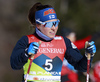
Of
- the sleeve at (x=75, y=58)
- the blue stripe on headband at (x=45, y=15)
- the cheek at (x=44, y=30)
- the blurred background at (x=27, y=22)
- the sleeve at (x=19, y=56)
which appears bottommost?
the blurred background at (x=27, y=22)

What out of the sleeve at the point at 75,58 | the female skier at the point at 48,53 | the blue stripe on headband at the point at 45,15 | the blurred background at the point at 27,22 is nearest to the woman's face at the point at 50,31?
the female skier at the point at 48,53

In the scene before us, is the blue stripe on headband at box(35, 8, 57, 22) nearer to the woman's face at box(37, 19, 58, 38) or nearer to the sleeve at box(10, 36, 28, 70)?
the woman's face at box(37, 19, 58, 38)

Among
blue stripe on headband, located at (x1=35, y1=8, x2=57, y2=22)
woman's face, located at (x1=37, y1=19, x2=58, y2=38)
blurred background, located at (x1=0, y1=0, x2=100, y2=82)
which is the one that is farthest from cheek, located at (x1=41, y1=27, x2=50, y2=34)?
blurred background, located at (x1=0, y1=0, x2=100, y2=82)

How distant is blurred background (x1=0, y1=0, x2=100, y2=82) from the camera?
44.4 ft

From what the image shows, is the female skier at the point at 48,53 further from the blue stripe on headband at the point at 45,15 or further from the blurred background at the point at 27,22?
the blurred background at the point at 27,22

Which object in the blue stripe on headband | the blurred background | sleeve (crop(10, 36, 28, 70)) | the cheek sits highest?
the blue stripe on headband

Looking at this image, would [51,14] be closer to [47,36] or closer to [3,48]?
[47,36]

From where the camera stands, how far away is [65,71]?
6.56 m

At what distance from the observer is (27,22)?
53.5ft

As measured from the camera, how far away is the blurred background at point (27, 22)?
1354cm

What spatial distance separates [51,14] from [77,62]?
0.68 m

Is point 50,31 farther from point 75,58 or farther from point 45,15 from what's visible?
point 75,58

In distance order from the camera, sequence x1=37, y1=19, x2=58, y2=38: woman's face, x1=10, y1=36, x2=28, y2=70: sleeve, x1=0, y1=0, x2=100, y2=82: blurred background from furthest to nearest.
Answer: x1=0, y1=0, x2=100, y2=82: blurred background < x1=37, y1=19, x2=58, y2=38: woman's face < x1=10, y1=36, x2=28, y2=70: sleeve

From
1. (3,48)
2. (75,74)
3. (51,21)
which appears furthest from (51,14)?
(3,48)
